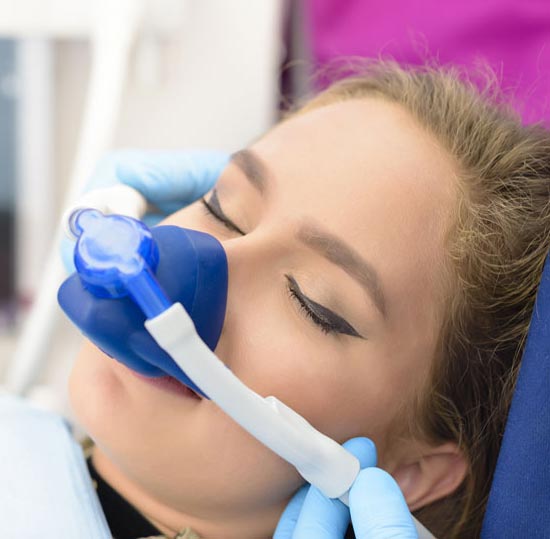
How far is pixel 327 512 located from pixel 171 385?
0.23 meters

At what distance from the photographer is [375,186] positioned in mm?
1016

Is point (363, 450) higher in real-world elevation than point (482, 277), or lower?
lower

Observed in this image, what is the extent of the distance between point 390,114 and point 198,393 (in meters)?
0.45

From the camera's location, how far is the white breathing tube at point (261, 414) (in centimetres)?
77

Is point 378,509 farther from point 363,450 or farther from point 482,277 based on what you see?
point 482,277

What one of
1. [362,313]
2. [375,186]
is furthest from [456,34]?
[362,313]

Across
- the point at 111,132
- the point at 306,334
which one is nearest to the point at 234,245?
the point at 306,334

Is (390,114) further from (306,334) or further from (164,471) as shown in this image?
(164,471)

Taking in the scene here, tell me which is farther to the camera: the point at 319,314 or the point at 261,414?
the point at 319,314

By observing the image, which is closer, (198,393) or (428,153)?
(198,393)

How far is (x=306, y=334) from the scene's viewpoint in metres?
0.97

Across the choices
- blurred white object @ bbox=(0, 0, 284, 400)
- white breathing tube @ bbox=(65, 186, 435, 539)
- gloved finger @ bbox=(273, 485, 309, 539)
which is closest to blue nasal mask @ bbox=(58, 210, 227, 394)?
white breathing tube @ bbox=(65, 186, 435, 539)

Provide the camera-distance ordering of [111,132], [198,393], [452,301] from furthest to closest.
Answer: [111,132] < [452,301] < [198,393]

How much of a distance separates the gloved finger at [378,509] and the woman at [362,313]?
0.08 m
